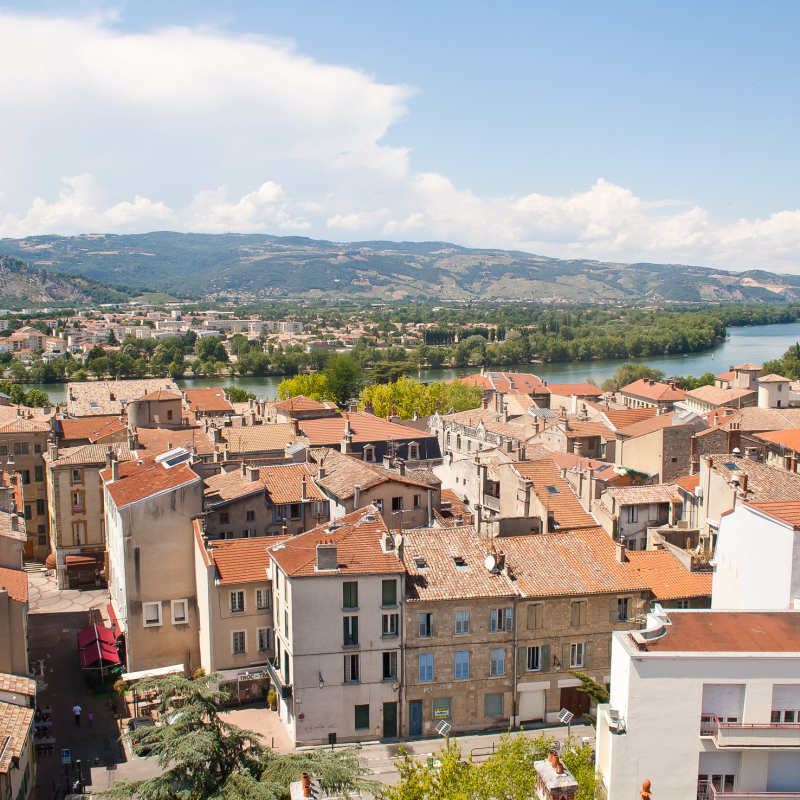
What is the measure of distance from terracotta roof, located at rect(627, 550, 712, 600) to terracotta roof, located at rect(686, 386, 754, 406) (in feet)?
117

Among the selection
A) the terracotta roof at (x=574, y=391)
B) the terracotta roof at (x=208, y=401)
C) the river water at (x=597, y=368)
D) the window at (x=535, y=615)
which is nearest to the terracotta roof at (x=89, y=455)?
the window at (x=535, y=615)

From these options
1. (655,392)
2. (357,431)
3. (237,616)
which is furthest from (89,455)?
(655,392)

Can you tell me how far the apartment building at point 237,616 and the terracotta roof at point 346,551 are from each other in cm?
122

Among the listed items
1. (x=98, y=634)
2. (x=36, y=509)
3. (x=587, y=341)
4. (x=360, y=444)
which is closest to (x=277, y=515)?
(x=98, y=634)

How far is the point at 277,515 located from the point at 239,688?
5046 millimetres

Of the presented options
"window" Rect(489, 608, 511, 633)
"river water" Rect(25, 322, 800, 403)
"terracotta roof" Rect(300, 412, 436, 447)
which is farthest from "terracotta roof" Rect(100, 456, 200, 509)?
"river water" Rect(25, 322, 800, 403)

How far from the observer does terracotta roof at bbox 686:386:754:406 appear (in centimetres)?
5350

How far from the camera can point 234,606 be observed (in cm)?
1916

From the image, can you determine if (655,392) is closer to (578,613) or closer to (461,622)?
(578,613)

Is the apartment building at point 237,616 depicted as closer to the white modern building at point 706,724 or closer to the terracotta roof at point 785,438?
the white modern building at point 706,724

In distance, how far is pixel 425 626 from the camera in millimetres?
17844

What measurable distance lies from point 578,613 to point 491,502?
8778 millimetres

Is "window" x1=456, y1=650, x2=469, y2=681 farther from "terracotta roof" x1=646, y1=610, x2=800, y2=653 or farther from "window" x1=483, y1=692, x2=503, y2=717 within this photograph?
"terracotta roof" x1=646, y1=610, x2=800, y2=653

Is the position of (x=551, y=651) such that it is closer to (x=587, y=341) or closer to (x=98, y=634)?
(x=98, y=634)
